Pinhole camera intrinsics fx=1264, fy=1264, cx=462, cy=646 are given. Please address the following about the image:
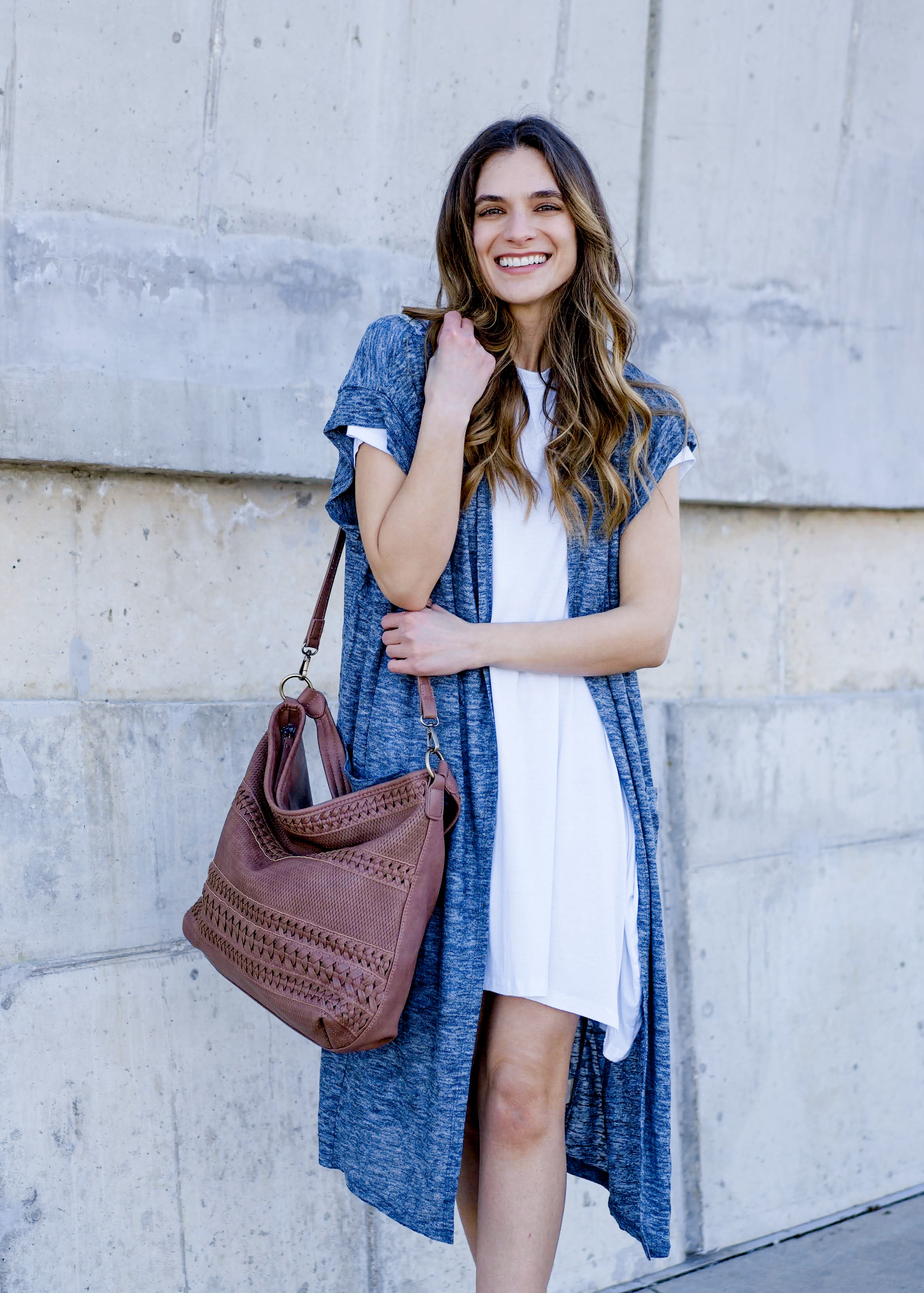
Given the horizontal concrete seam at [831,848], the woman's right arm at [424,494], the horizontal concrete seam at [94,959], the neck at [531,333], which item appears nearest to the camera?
the woman's right arm at [424,494]

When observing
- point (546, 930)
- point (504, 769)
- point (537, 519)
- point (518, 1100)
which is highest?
point (537, 519)

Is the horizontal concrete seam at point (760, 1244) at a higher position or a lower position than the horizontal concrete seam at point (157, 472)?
lower

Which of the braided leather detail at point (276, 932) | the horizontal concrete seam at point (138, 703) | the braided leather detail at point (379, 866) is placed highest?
the horizontal concrete seam at point (138, 703)

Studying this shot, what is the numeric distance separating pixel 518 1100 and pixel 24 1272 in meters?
1.10

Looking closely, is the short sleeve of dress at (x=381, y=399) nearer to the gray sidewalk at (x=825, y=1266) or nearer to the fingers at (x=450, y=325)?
the fingers at (x=450, y=325)

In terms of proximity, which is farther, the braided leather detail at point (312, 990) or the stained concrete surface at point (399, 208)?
the stained concrete surface at point (399, 208)

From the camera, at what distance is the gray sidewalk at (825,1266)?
9.92ft

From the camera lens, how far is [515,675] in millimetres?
2092

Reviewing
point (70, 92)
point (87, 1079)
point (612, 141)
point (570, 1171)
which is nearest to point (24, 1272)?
point (87, 1079)

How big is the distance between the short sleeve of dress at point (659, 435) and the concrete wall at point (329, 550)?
827 mm

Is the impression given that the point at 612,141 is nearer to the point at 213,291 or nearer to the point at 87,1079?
the point at 213,291

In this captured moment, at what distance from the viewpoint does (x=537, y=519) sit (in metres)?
2.12

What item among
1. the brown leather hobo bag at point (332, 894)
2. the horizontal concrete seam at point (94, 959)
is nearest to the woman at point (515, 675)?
the brown leather hobo bag at point (332, 894)

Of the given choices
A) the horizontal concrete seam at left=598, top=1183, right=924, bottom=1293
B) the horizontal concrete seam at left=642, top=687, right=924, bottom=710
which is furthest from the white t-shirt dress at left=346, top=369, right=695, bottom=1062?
the horizontal concrete seam at left=598, top=1183, right=924, bottom=1293
